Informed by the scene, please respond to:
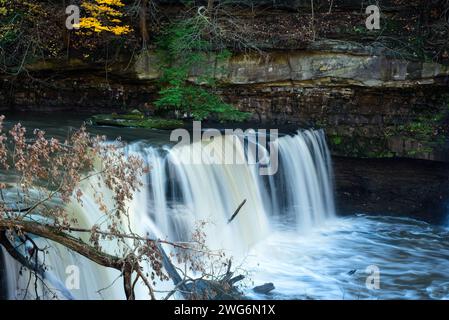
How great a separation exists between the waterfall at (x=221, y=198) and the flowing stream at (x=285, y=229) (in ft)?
0.06

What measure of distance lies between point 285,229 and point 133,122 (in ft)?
13.6

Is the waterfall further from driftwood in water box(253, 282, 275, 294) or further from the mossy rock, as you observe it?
the mossy rock

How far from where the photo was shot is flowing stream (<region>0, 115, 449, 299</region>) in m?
8.73

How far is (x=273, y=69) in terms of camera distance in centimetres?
1345

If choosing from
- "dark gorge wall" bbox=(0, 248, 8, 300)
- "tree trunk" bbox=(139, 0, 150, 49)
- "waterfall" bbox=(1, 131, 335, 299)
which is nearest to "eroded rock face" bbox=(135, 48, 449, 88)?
"tree trunk" bbox=(139, 0, 150, 49)

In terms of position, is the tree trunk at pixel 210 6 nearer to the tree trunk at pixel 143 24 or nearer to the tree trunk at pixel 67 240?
the tree trunk at pixel 143 24

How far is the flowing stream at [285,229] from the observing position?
8734 mm

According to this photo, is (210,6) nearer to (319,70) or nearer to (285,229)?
(319,70)

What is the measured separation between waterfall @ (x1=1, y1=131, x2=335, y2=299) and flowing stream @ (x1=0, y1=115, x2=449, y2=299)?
0.06 ft

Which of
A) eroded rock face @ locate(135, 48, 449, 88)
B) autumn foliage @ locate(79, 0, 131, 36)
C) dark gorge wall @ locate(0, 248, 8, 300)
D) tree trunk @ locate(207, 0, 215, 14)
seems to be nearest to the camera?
dark gorge wall @ locate(0, 248, 8, 300)

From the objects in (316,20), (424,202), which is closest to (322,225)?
(424,202)

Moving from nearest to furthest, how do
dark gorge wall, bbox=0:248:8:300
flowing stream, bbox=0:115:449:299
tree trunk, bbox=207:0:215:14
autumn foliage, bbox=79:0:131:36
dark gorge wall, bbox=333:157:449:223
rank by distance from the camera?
dark gorge wall, bbox=0:248:8:300 → flowing stream, bbox=0:115:449:299 → autumn foliage, bbox=79:0:131:36 → dark gorge wall, bbox=333:157:449:223 → tree trunk, bbox=207:0:215:14

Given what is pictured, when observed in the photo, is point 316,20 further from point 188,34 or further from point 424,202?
point 424,202

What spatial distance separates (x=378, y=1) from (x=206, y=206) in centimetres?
762
